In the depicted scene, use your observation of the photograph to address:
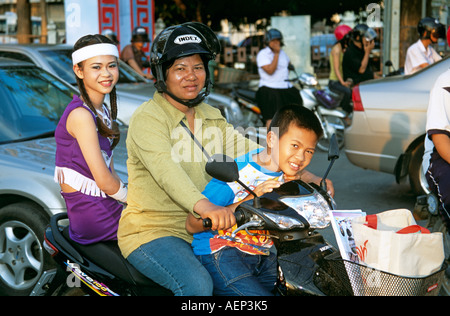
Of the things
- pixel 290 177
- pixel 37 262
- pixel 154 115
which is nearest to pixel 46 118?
pixel 37 262

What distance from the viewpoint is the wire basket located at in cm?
190

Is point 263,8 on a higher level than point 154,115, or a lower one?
higher

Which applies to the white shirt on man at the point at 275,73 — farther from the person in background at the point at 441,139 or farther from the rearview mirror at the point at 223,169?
the rearview mirror at the point at 223,169

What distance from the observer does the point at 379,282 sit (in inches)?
75.5

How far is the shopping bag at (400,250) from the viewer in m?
1.91

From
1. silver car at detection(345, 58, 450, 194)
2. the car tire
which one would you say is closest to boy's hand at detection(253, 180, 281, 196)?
silver car at detection(345, 58, 450, 194)

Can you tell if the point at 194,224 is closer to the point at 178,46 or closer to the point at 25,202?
the point at 178,46

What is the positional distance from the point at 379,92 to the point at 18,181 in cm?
399

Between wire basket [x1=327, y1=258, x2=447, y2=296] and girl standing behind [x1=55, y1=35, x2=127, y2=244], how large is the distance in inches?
54.9

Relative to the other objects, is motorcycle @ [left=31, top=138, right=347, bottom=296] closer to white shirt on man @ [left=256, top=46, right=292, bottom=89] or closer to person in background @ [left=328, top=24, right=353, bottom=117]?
white shirt on man @ [left=256, top=46, right=292, bottom=89]

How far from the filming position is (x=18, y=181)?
4199mm

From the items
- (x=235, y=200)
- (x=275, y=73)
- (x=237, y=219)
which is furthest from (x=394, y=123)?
(x=237, y=219)

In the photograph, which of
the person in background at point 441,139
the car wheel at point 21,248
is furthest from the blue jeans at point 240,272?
the car wheel at point 21,248

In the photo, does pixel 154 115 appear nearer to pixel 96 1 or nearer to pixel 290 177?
pixel 290 177
